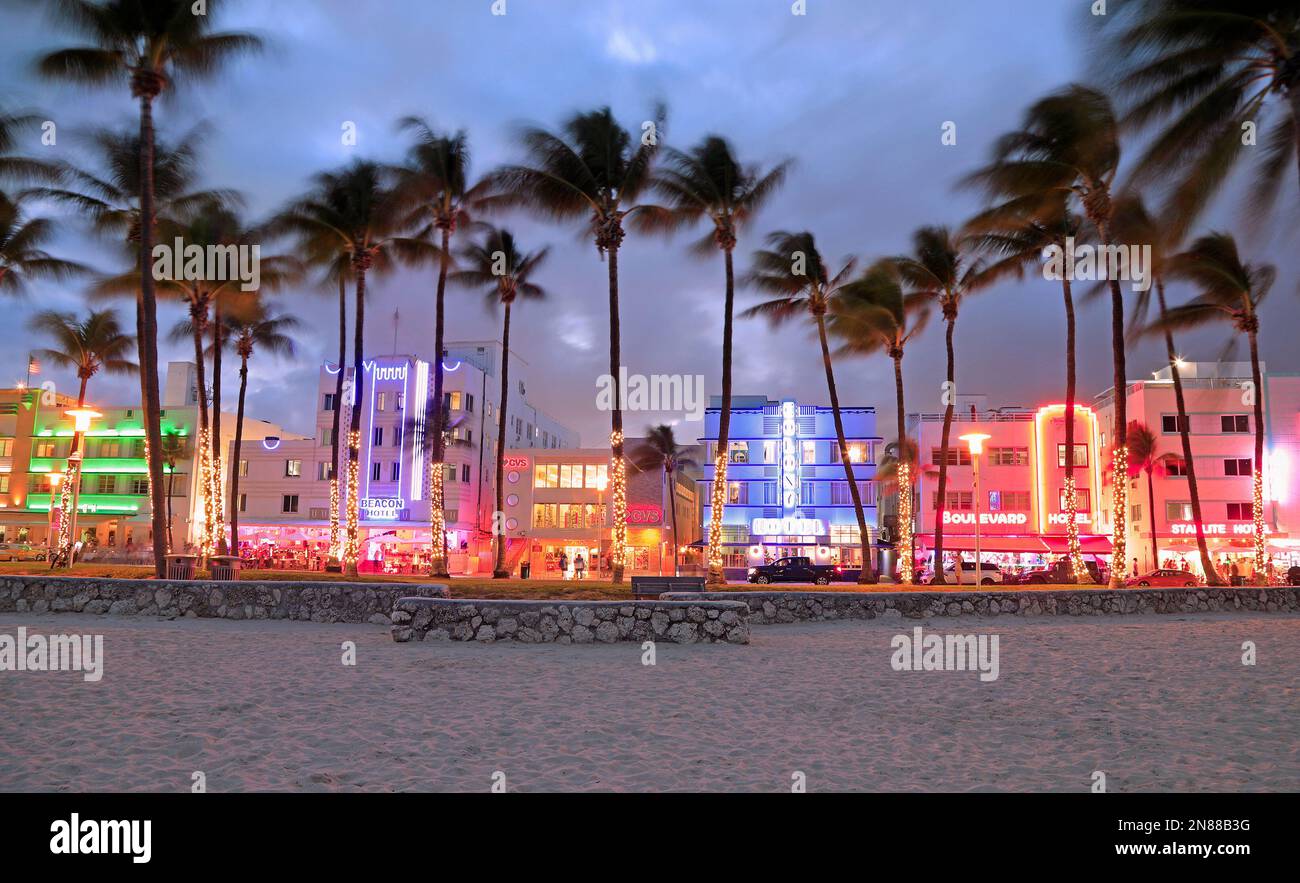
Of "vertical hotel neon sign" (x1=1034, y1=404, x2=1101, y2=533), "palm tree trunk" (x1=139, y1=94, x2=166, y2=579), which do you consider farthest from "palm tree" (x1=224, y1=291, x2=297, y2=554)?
"vertical hotel neon sign" (x1=1034, y1=404, x2=1101, y2=533)

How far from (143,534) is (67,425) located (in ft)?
37.1

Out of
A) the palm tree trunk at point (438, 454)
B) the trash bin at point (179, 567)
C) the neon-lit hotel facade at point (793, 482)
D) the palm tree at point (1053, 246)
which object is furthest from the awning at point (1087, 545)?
the trash bin at point (179, 567)

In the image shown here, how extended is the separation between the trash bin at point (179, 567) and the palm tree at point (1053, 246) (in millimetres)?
25728

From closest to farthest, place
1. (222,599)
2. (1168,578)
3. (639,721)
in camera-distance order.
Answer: (639,721) < (222,599) < (1168,578)

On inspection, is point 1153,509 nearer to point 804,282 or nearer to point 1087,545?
point 1087,545

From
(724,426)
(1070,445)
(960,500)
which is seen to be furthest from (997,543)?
(724,426)

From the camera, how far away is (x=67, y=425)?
63.8 m

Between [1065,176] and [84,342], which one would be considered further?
[84,342]

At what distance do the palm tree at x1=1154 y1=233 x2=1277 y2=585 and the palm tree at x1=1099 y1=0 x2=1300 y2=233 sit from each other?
17.8 m

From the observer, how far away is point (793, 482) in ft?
186

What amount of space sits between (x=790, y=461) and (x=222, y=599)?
42.3 m

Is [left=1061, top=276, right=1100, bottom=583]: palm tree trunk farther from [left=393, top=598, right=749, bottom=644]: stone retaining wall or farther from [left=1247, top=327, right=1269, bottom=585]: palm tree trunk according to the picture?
[left=393, top=598, right=749, bottom=644]: stone retaining wall

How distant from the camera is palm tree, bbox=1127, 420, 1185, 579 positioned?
158 ft
